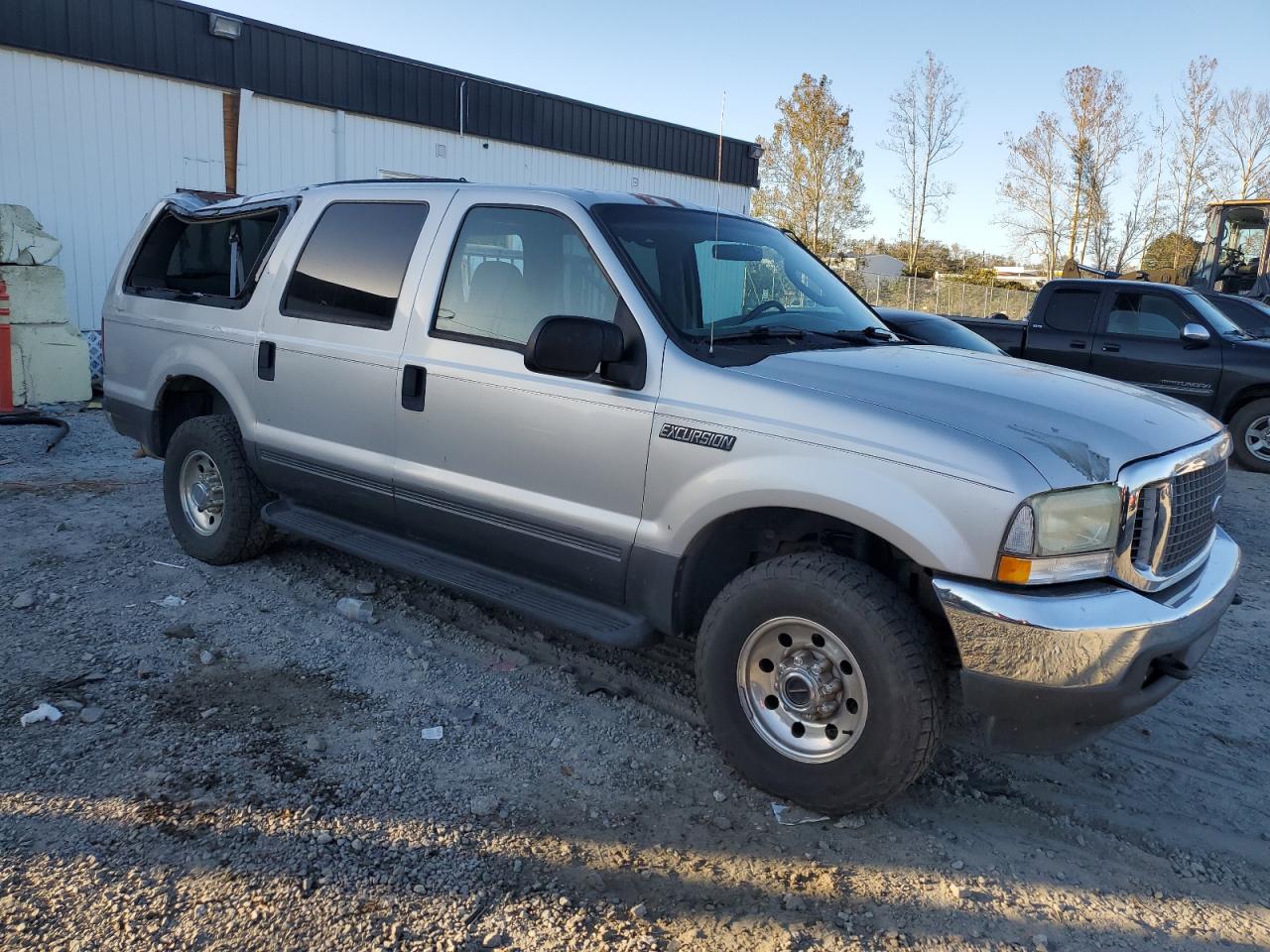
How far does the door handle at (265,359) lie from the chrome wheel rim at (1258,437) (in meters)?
9.49

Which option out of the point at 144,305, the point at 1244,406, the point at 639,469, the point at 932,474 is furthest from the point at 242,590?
the point at 1244,406

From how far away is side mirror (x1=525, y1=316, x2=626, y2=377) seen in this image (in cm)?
319

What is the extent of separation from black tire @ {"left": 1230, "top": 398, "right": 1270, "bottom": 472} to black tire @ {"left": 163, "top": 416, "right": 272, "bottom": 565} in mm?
9341

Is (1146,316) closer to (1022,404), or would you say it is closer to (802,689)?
(1022,404)

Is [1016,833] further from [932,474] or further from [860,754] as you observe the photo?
[932,474]

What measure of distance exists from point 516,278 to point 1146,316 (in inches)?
353

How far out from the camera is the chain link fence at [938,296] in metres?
28.3

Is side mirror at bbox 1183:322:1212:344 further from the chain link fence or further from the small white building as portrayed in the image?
the small white building

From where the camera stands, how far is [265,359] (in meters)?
4.73

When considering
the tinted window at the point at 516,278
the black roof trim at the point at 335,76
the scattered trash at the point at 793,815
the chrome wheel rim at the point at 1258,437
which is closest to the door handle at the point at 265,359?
the tinted window at the point at 516,278

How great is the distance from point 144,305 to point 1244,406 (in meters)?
10.1

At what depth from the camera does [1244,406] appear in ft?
32.2

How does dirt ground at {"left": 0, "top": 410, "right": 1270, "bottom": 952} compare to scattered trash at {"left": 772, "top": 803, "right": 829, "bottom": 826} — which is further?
scattered trash at {"left": 772, "top": 803, "right": 829, "bottom": 826}

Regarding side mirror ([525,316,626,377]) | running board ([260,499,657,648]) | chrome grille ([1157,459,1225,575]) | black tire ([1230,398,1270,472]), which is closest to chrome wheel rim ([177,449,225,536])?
running board ([260,499,657,648])
